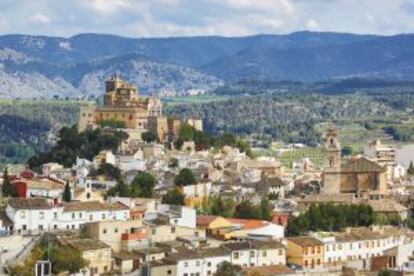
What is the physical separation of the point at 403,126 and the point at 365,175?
9525 centimetres

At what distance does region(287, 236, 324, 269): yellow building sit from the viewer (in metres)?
56.0

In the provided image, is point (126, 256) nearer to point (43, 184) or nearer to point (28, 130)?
point (43, 184)

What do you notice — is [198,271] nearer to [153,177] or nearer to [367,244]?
[367,244]

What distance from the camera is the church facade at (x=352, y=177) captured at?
77688 millimetres

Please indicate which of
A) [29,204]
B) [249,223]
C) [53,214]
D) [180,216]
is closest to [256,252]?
[180,216]

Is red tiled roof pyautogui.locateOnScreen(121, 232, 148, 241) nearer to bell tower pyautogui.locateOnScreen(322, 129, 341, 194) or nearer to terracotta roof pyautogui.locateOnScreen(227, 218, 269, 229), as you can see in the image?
terracotta roof pyautogui.locateOnScreen(227, 218, 269, 229)

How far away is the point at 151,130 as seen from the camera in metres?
90.9

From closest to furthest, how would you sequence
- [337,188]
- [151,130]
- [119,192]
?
[119,192] < [337,188] < [151,130]

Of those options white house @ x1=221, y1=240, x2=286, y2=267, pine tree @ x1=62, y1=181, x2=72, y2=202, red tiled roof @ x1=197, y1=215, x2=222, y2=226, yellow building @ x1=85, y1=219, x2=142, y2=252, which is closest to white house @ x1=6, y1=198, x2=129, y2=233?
yellow building @ x1=85, y1=219, x2=142, y2=252

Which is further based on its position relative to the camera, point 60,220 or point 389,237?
point 389,237

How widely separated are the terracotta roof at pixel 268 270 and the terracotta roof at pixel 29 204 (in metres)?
10.8

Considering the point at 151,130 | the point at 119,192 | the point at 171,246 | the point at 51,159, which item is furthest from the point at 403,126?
the point at 171,246

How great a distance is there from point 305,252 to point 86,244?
11.1m

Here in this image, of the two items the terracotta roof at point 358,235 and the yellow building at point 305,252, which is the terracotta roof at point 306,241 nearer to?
the yellow building at point 305,252
